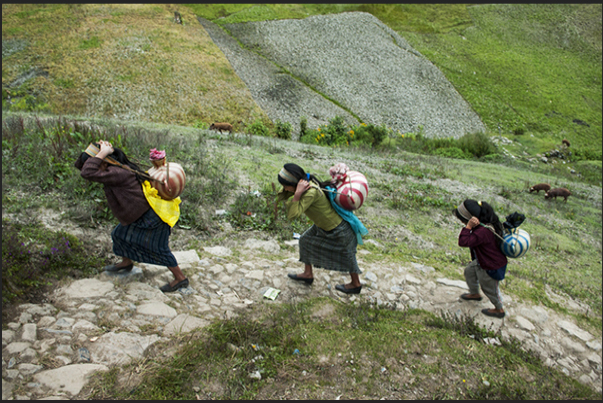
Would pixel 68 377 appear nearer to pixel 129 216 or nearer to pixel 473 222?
pixel 129 216

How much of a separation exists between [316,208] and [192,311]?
2009 millimetres

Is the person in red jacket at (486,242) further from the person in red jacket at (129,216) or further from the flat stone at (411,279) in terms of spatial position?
the person in red jacket at (129,216)

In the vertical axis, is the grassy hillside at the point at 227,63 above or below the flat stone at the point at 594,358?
above

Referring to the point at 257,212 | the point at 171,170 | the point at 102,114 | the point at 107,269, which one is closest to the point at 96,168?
the point at 171,170

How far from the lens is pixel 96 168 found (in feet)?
12.0

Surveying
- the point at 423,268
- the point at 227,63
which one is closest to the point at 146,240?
the point at 423,268

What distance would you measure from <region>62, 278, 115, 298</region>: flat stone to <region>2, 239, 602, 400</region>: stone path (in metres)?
0.01

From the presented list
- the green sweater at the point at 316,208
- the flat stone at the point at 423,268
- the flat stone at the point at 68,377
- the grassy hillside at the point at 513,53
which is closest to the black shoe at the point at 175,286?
the flat stone at the point at 68,377

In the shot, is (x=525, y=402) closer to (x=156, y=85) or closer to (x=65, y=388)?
(x=65, y=388)

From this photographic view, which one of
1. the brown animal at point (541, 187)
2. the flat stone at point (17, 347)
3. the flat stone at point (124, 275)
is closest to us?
the flat stone at point (17, 347)

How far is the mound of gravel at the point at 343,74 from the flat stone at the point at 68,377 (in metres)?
A: 25.3

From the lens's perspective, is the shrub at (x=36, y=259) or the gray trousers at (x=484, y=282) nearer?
the shrub at (x=36, y=259)

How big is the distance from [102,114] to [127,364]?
16.3 m

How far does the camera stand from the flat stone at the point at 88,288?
378cm
